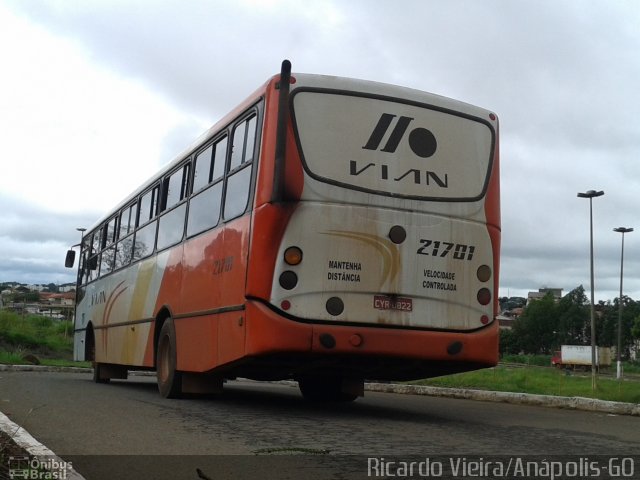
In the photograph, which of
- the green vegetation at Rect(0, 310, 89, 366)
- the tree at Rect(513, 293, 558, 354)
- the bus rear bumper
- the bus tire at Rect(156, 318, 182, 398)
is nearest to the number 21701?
the bus rear bumper

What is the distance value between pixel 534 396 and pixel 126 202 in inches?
337

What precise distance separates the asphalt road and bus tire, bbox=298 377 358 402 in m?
0.81

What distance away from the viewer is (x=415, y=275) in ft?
28.5

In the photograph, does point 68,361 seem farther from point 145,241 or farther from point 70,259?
point 145,241

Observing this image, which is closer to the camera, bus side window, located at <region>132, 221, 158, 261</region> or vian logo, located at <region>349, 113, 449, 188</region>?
vian logo, located at <region>349, 113, 449, 188</region>

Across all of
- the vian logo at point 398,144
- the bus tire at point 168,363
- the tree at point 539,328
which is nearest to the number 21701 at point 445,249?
the vian logo at point 398,144

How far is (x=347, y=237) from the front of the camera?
8445mm

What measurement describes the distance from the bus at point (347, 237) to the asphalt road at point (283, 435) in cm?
66

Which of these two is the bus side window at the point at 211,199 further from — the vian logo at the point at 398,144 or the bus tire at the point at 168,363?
the vian logo at the point at 398,144

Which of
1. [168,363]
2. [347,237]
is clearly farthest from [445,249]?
[168,363]

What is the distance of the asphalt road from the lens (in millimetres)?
5469

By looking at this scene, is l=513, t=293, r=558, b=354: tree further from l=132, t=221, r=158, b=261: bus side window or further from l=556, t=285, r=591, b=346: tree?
l=132, t=221, r=158, b=261: bus side window

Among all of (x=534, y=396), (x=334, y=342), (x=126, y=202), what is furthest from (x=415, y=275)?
(x=126, y=202)

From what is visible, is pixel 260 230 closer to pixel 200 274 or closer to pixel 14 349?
pixel 200 274
